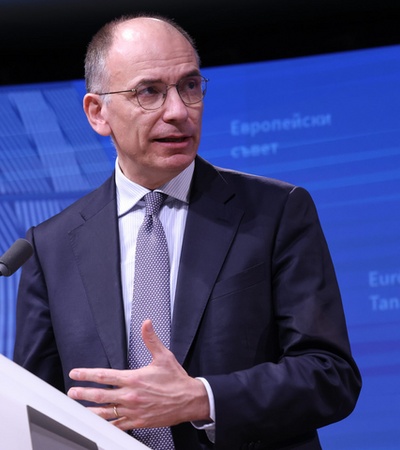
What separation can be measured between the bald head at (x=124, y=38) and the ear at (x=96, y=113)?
0.02 metres

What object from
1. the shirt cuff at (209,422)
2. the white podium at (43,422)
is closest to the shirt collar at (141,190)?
the shirt cuff at (209,422)

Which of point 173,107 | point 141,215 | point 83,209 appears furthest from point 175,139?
point 83,209

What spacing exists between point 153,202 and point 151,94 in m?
0.24

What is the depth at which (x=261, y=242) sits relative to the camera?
6.32 ft

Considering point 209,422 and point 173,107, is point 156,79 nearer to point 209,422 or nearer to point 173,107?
point 173,107

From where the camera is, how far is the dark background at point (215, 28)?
352 centimetres

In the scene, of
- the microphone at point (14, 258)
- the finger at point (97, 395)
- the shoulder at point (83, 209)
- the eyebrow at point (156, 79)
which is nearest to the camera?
the microphone at point (14, 258)

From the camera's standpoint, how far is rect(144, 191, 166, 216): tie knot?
2.00m

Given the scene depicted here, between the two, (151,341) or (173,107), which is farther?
(173,107)

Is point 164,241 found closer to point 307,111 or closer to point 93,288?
point 93,288

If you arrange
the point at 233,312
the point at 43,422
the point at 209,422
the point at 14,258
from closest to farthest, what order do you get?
1. the point at 43,422
2. the point at 14,258
3. the point at 209,422
4. the point at 233,312

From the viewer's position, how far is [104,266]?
1973 millimetres

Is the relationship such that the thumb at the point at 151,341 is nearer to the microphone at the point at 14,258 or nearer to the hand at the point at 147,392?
Answer: the hand at the point at 147,392

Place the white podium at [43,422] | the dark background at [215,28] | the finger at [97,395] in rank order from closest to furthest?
the white podium at [43,422]
the finger at [97,395]
the dark background at [215,28]
